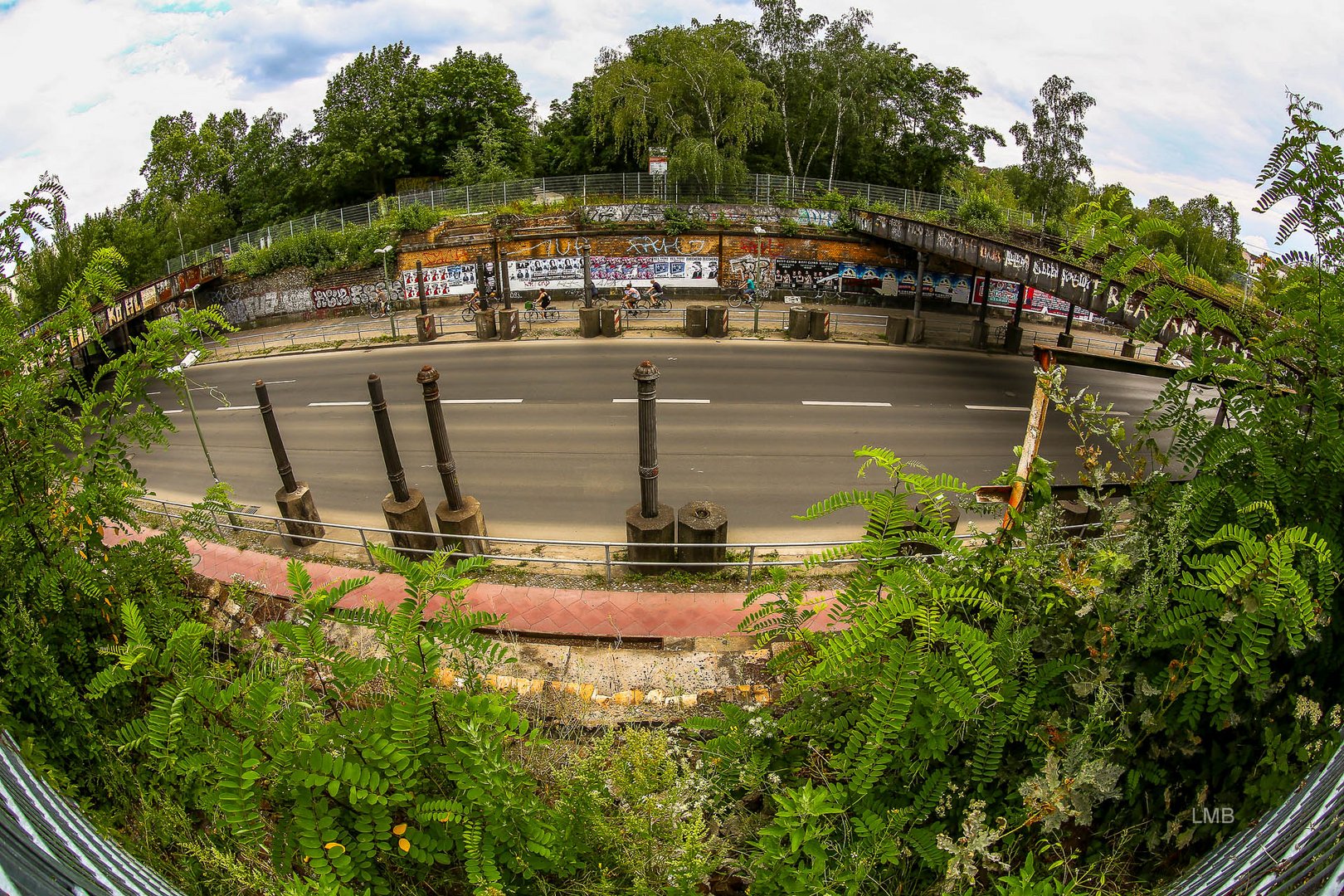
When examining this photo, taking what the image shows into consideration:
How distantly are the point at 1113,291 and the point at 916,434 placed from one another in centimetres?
537

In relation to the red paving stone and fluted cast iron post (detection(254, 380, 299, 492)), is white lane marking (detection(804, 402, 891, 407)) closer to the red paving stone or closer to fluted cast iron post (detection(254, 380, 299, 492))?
the red paving stone

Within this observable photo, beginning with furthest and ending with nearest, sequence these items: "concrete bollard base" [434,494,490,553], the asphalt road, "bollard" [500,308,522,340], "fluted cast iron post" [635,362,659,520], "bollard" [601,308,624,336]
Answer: "bollard" [500,308,522,340] → "bollard" [601,308,624,336] → the asphalt road → "concrete bollard base" [434,494,490,553] → "fluted cast iron post" [635,362,659,520]

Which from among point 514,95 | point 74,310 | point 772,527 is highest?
point 514,95

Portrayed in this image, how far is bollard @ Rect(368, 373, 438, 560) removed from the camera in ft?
36.1

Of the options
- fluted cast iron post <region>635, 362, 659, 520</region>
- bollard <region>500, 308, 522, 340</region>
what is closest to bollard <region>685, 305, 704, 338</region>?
bollard <region>500, 308, 522, 340</region>

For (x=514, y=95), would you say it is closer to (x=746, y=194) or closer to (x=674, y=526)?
(x=746, y=194)

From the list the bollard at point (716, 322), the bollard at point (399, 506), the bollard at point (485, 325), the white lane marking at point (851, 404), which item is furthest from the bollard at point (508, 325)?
the bollard at point (399, 506)

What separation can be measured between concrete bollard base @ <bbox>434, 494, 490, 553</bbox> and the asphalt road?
1.54 metres

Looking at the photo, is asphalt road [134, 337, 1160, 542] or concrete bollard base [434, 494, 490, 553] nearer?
concrete bollard base [434, 494, 490, 553]

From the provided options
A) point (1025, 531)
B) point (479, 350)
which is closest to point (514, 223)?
point (479, 350)

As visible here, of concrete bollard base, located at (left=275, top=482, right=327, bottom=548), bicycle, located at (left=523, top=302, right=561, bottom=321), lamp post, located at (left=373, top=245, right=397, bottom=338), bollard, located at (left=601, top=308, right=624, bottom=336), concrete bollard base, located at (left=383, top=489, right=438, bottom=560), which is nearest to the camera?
concrete bollard base, located at (left=383, top=489, right=438, bottom=560)

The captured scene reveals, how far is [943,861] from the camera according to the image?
4.04m

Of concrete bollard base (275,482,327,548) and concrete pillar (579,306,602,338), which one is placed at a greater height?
concrete pillar (579,306,602,338)

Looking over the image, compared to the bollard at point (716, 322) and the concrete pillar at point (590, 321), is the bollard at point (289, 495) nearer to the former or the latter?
the concrete pillar at point (590, 321)
